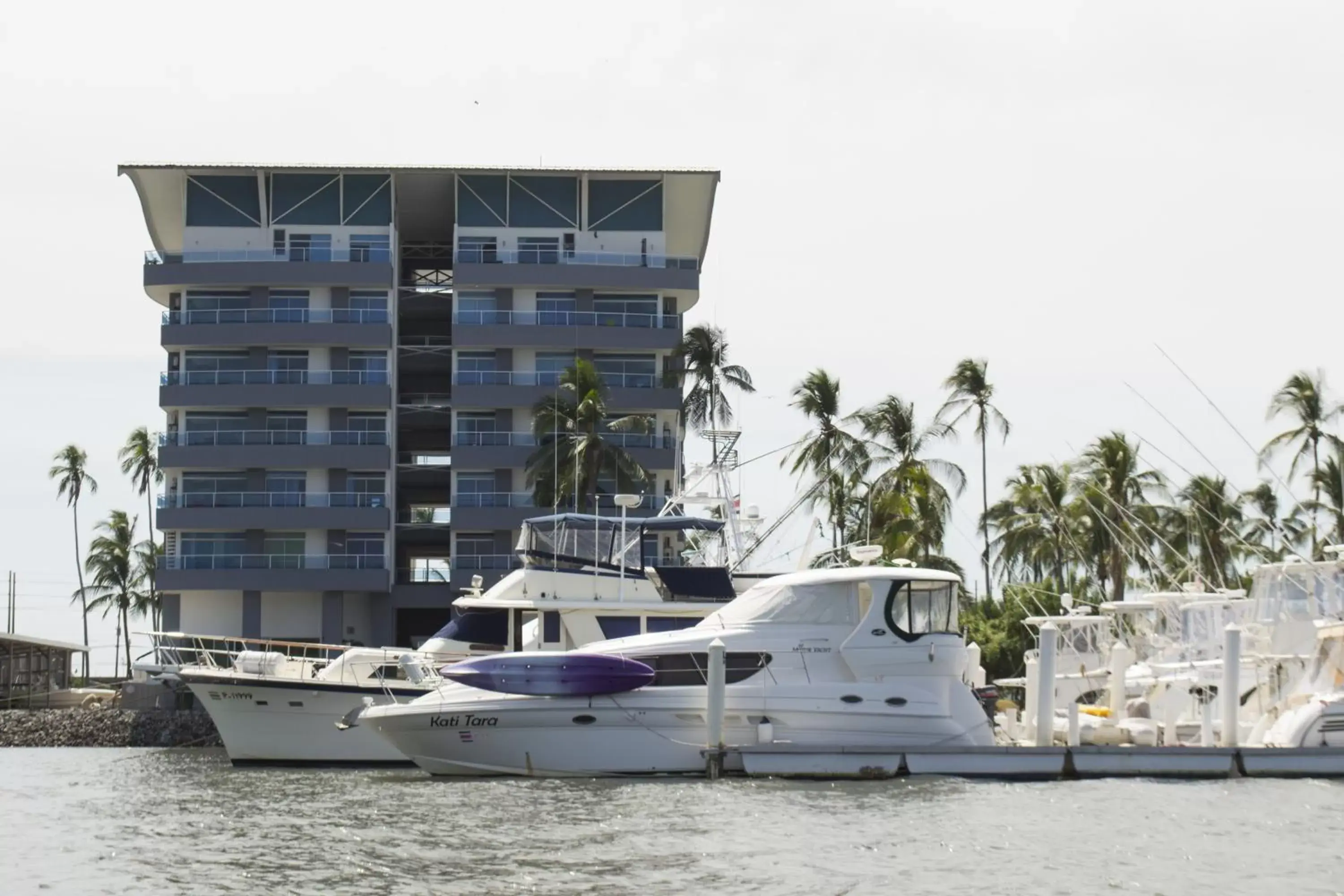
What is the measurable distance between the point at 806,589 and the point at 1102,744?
6.71m

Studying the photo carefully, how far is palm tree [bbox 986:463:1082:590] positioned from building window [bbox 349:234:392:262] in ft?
84.9

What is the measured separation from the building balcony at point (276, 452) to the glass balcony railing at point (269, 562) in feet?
11.2

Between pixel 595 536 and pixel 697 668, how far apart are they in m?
8.55

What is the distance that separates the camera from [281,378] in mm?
68812

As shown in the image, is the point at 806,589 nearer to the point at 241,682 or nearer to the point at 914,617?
the point at 914,617

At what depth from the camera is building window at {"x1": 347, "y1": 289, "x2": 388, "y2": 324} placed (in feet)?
227

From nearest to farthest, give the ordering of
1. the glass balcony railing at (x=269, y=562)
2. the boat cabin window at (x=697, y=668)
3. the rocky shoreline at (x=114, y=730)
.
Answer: the boat cabin window at (x=697, y=668) → the rocky shoreline at (x=114, y=730) → the glass balcony railing at (x=269, y=562)

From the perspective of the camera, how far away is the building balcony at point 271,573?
67062 mm

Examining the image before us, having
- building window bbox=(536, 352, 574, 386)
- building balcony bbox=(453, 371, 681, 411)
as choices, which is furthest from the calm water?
building window bbox=(536, 352, 574, 386)

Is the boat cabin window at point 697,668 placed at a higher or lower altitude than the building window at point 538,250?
lower

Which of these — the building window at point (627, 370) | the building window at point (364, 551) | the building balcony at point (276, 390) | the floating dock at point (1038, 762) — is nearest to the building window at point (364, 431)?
the building balcony at point (276, 390)

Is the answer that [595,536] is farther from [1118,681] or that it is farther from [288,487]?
[288,487]

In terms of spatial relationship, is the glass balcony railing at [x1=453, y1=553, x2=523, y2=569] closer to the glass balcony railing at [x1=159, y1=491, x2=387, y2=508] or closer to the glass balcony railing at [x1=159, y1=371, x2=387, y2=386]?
the glass balcony railing at [x1=159, y1=491, x2=387, y2=508]

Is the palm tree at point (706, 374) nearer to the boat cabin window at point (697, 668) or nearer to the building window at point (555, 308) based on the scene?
the building window at point (555, 308)
